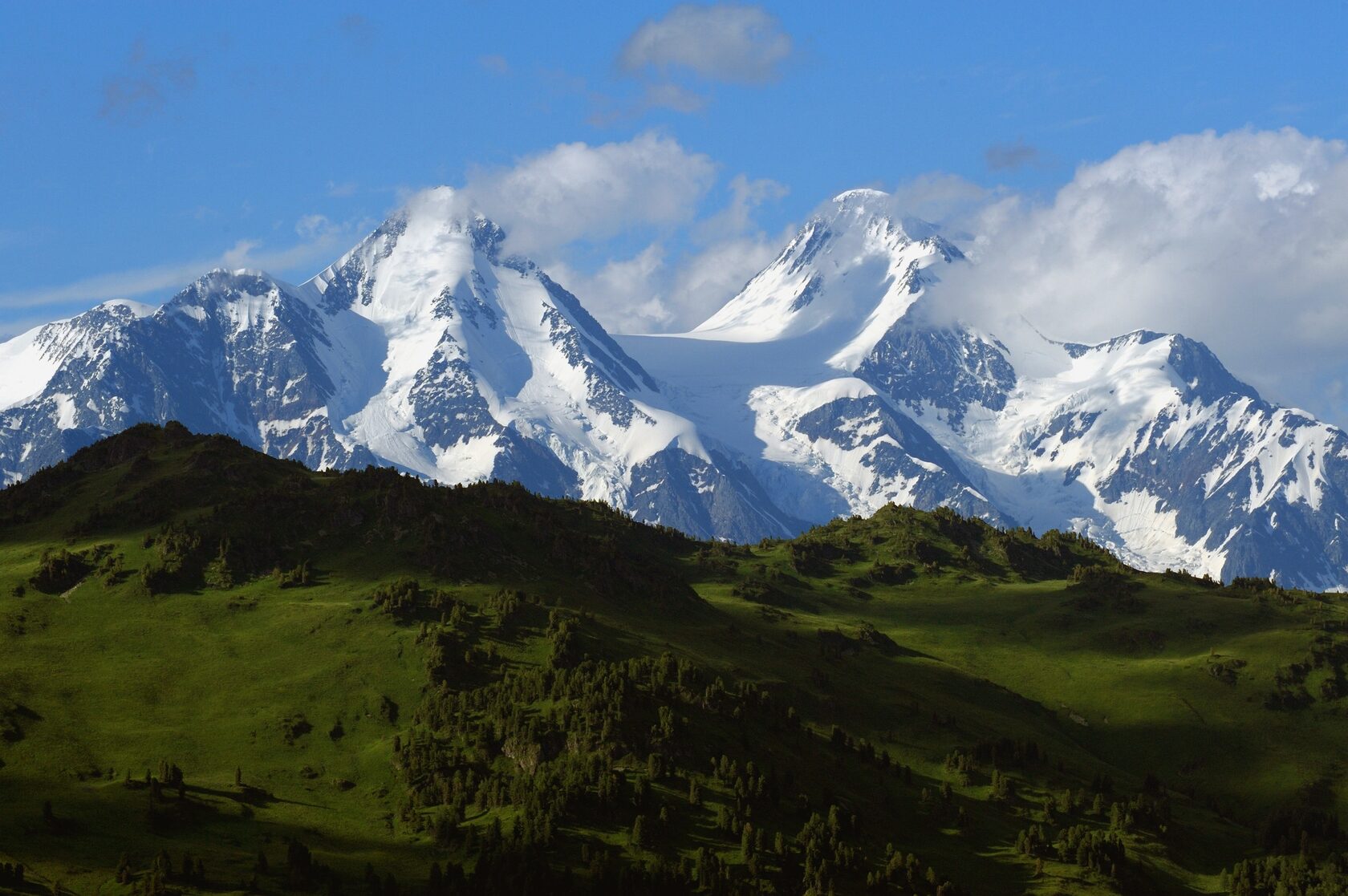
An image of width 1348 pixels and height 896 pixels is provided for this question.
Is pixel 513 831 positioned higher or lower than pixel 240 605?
lower

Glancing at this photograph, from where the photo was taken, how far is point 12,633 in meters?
170

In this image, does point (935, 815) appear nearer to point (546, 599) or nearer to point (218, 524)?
point (546, 599)

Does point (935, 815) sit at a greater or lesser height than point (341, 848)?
greater

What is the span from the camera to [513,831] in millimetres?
133000

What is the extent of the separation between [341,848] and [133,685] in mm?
41786

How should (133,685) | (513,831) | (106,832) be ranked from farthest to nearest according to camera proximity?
(133,685) → (513,831) → (106,832)

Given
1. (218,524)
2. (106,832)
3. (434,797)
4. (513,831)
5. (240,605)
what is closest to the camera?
(106,832)

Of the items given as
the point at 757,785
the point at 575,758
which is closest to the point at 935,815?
the point at 757,785

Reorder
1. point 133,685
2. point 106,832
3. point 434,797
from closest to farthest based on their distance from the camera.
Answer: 1. point 106,832
2. point 434,797
3. point 133,685

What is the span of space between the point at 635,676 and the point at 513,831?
114 ft

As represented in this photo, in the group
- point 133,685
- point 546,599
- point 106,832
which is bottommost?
point 106,832

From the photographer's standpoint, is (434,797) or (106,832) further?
(434,797)

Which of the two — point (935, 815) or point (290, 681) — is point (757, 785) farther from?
point (290, 681)

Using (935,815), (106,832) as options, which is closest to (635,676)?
(935,815)
